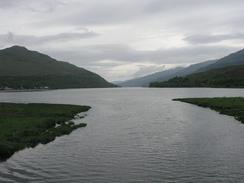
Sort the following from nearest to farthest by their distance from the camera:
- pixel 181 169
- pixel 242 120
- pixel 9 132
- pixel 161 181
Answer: pixel 161 181
pixel 181 169
pixel 9 132
pixel 242 120

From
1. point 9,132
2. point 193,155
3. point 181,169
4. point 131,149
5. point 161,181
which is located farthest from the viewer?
point 9,132

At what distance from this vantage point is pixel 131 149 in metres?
41.9

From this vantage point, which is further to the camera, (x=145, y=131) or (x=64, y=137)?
(x=145, y=131)

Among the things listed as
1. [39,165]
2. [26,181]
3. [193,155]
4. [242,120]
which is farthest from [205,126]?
[26,181]

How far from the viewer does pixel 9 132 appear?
49156mm

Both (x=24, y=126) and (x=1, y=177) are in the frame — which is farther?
(x=24, y=126)

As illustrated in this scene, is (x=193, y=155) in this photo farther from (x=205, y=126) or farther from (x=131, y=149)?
(x=205, y=126)

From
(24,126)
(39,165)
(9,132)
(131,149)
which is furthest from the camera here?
(24,126)

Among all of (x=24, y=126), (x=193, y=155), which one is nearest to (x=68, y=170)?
(x=193, y=155)

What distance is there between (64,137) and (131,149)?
1291cm

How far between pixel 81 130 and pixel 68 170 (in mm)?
25372

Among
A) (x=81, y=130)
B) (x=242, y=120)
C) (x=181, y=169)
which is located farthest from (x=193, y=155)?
(x=242, y=120)

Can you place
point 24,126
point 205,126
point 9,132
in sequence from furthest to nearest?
point 205,126 → point 24,126 → point 9,132

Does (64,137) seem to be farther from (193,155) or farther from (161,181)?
(161,181)
